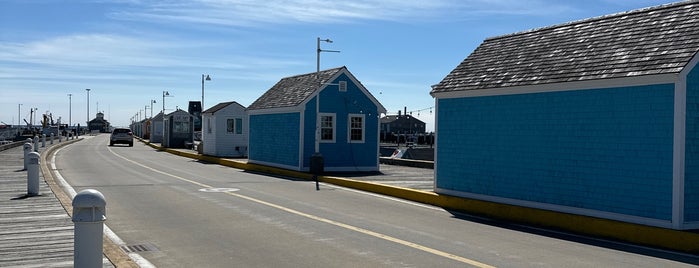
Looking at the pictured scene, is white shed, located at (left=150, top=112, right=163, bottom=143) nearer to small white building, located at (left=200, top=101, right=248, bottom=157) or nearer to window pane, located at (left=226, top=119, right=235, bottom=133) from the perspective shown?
small white building, located at (left=200, top=101, right=248, bottom=157)

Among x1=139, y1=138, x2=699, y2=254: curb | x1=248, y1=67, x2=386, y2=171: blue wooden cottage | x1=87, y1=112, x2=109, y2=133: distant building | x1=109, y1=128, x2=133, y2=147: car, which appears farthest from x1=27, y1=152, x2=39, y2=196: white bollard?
x1=87, y1=112, x2=109, y2=133: distant building

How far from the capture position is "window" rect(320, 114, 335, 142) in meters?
25.6

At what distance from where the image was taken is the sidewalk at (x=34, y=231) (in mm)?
7840

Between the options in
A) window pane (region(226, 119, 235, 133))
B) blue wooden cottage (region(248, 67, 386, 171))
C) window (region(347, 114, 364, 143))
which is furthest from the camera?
window pane (region(226, 119, 235, 133))

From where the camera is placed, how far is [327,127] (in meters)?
25.8

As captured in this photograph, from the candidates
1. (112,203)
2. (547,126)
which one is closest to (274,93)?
(112,203)

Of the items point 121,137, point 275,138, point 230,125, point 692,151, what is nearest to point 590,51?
point 692,151

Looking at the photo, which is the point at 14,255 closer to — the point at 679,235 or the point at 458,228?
the point at 458,228

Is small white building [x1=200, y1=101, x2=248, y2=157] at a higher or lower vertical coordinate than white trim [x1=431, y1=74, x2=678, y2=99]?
lower

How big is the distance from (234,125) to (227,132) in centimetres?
61

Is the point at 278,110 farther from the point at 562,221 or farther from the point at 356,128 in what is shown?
the point at 562,221

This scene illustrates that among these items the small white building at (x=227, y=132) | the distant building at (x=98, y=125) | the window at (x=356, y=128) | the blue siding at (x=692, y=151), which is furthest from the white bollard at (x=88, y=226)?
the distant building at (x=98, y=125)

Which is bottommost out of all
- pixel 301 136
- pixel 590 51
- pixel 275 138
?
pixel 275 138

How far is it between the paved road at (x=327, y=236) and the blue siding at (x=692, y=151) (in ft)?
5.48
